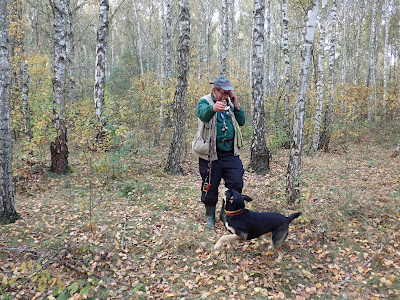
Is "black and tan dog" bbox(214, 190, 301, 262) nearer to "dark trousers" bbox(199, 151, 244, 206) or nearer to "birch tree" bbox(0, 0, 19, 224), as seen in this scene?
"dark trousers" bbox(199, 151, 244, 206)

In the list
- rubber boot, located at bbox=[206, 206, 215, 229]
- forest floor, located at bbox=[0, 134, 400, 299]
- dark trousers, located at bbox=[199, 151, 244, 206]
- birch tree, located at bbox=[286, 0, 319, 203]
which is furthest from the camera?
birch tree, located at bbox=[286, 0, 319, 203]

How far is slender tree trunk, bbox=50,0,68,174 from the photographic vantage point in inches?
280

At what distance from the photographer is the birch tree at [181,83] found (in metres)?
7.25

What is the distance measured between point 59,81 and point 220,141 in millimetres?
5534

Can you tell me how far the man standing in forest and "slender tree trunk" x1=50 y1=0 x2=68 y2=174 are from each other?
5114 millimetres

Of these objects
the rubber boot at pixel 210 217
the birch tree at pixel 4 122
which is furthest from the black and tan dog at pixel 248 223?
the birch tree at pixel 4 122

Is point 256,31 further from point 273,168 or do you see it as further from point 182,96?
point 273,168

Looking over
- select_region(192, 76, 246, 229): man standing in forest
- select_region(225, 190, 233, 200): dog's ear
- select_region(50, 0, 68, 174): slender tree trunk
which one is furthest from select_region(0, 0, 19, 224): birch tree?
select_region(225, 190, 233, 200): dog's ear

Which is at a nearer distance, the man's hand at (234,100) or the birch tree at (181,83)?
the man's hand at (234,100)

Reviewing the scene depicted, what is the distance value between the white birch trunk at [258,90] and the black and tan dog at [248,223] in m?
4.13

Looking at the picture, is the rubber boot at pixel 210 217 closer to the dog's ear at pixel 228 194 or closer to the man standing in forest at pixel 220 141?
the man standing in forest at pixel 220 141

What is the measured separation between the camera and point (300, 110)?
4.76 meters

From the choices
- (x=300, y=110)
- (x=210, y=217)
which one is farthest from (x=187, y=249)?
(x=300, y=110)

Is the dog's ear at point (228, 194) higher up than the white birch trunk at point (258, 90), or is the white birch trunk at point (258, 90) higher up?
the white birch trunk at point (258, 90)
